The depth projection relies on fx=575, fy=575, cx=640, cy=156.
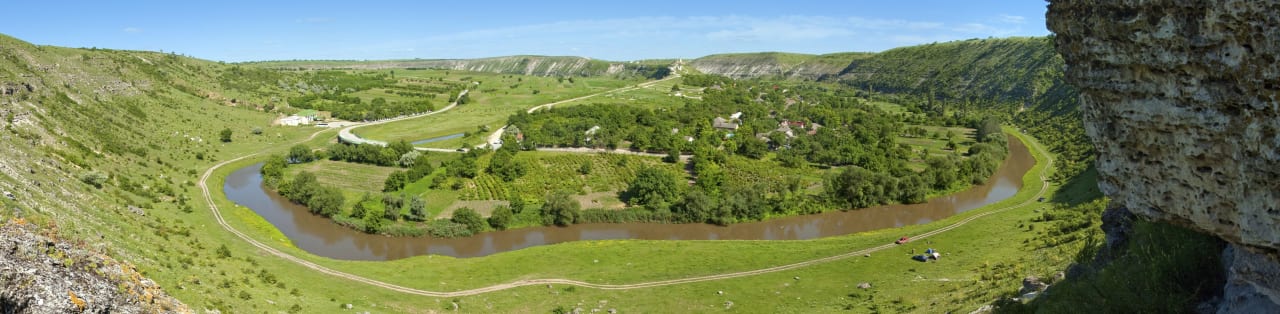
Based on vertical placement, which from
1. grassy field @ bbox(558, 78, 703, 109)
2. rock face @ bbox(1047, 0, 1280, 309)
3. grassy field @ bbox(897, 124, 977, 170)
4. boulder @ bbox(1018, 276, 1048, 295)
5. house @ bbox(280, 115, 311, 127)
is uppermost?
rock face @ bbox(1047, 0, 1280, 309)

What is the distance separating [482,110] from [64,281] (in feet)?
356

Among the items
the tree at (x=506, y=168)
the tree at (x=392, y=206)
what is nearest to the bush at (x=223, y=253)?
the tree at (x=392, y=206)

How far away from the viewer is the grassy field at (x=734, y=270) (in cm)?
2820

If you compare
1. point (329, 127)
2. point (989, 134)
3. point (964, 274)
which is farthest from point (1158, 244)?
point (329, 127)

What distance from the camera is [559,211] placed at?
50312 millimetres

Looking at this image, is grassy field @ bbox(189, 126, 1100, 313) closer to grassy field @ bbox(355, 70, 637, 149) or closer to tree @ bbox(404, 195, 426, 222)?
tree @ bbox(404, 195, 426, 222)

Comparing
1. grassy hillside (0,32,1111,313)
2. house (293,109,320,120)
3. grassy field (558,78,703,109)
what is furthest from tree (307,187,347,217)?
grassy field (558,78,703,109)

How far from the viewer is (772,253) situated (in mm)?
40000

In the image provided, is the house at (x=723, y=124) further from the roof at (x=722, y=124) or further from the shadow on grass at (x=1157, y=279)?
the shadow on grass at (x=1157, y=279)

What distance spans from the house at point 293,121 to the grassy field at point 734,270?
67.2m

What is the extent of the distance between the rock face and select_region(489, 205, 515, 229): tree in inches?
1717

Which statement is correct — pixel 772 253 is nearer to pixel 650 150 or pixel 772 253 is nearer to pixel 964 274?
pixel 964 274

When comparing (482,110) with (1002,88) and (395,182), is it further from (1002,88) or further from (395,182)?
(1002,88)

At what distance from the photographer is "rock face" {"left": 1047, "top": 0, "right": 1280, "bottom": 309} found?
735 cm
